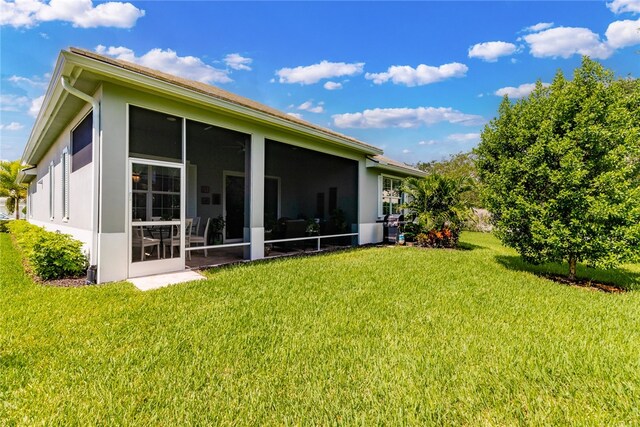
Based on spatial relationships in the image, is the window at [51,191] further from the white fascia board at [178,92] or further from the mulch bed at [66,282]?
the white fascia board at [178,92]

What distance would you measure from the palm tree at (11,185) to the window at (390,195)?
24651 mm

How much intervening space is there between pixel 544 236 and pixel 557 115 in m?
2.52

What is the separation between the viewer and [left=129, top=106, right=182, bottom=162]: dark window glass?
19.4 feet

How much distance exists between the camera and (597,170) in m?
6.02

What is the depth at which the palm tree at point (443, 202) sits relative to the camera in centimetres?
1095

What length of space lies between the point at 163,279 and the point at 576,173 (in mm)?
8119

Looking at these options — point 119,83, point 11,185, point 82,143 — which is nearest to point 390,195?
point 119,83

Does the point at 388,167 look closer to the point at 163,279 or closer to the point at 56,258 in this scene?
the point at 163,279


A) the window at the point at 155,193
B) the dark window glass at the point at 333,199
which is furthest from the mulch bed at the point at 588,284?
the window at the point at 155,193

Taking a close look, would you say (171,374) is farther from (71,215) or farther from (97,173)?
(71,215)

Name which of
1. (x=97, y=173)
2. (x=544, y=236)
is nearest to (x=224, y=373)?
(x=97, y=173)

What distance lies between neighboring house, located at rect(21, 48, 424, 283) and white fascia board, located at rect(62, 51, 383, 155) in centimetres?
2

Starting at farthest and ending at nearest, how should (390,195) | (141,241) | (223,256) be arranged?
(390,195) < (223,256) < (141,241)

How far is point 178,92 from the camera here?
230 inches
